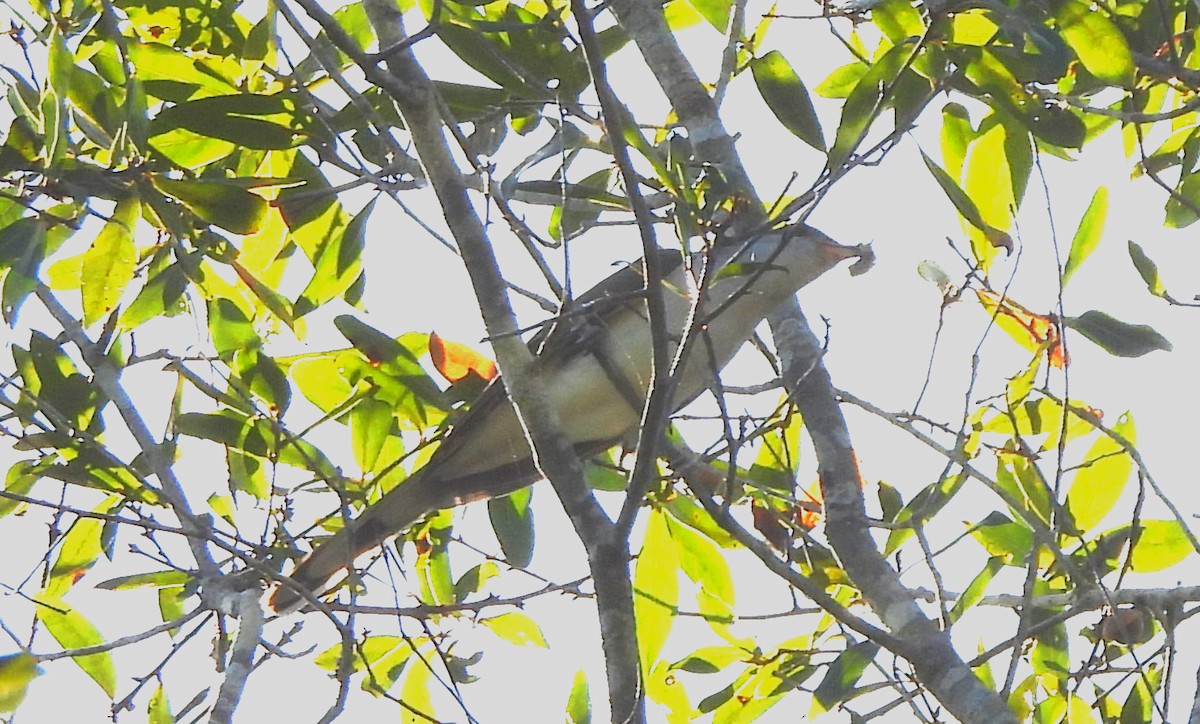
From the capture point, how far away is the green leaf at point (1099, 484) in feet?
9.07

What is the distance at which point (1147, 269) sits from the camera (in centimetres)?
282

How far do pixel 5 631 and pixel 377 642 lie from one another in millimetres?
908

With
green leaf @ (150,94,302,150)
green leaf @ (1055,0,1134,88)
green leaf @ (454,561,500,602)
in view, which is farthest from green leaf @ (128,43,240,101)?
green leaf @ (1055,0,1134,88)

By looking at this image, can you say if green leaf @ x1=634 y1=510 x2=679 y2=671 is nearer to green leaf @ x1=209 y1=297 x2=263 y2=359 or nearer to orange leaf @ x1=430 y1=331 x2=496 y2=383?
orange leaf @ x1=430 y1=331 x2=496 y2=383

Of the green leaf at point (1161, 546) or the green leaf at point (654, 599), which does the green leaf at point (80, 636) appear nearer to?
the green leaf at point (654, 599)

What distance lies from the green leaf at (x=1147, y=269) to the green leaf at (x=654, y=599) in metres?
1.12

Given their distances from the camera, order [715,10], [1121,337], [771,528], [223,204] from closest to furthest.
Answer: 1. [223,204]
2. [1121,337]
3. [771,528]
4. [715,10]

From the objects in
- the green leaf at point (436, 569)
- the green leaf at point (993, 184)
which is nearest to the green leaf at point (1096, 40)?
the green leaf at point (993, 184)

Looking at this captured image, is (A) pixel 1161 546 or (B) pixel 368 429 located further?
(B) pixel 368 429

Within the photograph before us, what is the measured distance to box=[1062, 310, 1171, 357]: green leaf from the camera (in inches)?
103

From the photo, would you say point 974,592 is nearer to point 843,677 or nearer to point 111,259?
point 843,677

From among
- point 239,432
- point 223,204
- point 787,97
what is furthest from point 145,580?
point 787,97

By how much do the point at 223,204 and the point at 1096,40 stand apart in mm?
1562

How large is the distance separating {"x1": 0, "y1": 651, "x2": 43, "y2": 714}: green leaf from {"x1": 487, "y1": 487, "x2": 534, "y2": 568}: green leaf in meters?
2.35
